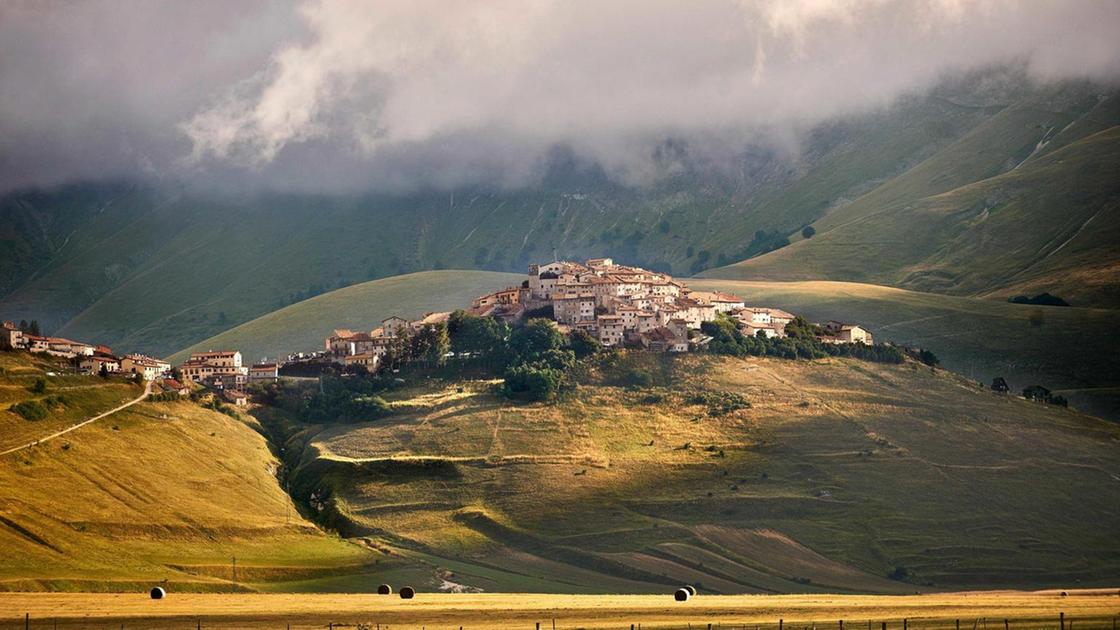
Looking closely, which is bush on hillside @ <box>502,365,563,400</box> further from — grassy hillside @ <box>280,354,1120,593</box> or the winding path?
the winding path

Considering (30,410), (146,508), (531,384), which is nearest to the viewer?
(146,508)

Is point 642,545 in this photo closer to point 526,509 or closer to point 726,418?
point 526,509

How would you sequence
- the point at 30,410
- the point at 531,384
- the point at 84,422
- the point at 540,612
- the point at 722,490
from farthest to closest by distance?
the point at 531,384, the point at 84,422, the point at 722,490, the point at 30,410, the point at 540,612

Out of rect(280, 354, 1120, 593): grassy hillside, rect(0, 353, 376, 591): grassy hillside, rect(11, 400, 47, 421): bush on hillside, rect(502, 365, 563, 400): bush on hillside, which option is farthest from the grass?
rect(502, 365, 563, 400): bush on hillside

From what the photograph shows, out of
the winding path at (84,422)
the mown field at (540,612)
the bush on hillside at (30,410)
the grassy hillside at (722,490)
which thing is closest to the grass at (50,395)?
the bush on hillside at (30,410)

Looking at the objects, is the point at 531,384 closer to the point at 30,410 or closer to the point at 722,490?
the point at 722,490

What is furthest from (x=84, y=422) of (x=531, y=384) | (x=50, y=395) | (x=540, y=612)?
(x=540, y=612)
